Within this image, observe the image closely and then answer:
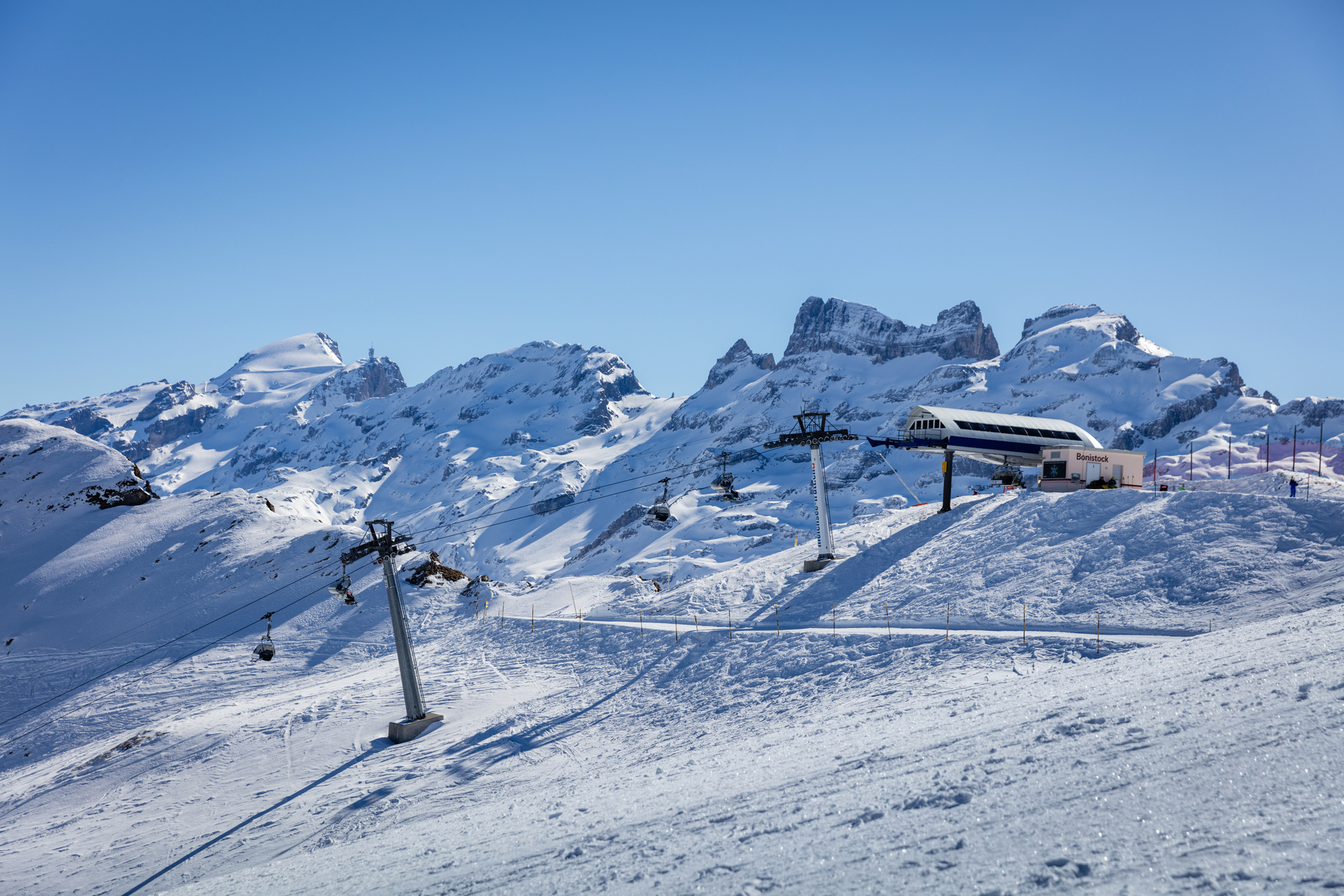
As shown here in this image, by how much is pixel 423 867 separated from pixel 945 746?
1209 cm

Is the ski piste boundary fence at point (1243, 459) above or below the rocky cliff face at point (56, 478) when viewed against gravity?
below

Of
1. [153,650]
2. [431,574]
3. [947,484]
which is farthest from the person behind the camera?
[431,574]

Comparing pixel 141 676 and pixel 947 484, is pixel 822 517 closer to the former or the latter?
pixel 947 484

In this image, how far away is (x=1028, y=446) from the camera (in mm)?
54688

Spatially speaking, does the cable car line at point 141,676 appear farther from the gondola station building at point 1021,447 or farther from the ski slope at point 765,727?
the gondola station building at point 1021,447

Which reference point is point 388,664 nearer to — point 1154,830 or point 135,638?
point 135,638

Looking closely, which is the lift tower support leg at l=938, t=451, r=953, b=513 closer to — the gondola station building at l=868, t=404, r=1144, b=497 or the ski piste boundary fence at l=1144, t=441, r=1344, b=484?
the gondola station building at l=868, t=404, r=1144, b=497

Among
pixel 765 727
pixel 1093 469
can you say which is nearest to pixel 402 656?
pixel 765 727

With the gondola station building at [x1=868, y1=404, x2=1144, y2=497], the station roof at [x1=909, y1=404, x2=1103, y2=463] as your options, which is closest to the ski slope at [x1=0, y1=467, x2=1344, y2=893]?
the station roof at [x1=909, y1=404, x2=1103, y2=463]

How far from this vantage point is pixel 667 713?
31406 mm

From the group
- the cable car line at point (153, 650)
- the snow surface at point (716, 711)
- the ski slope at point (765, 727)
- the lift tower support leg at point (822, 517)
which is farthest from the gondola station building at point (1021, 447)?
the cable car line at point (153, 650)

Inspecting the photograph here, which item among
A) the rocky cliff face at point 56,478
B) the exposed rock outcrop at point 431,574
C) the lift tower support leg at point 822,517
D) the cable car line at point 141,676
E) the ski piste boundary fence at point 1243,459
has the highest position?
the rocky cliff face at point 56,478

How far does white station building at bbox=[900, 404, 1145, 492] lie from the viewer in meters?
49.2

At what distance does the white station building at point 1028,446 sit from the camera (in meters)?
49.2
